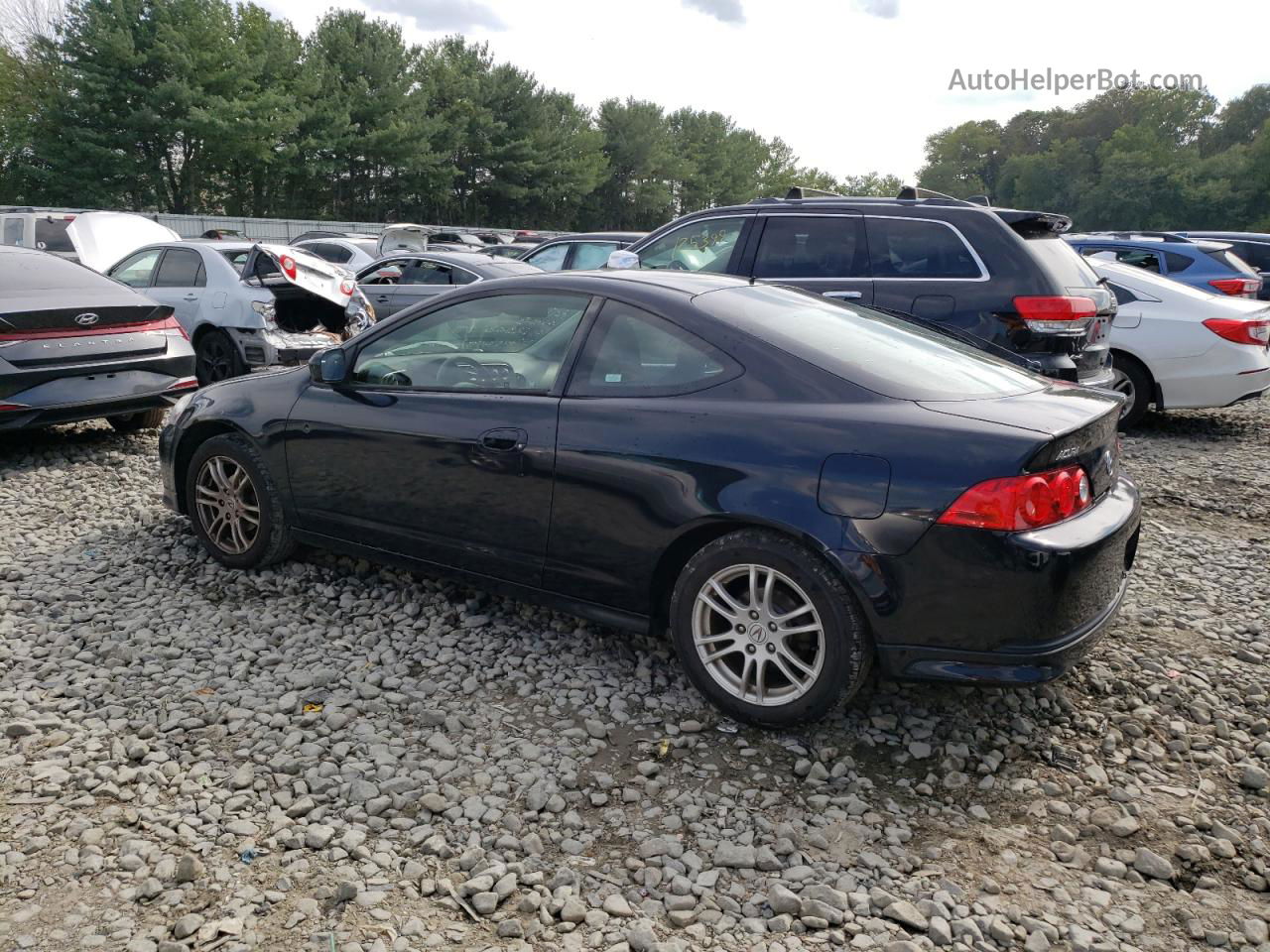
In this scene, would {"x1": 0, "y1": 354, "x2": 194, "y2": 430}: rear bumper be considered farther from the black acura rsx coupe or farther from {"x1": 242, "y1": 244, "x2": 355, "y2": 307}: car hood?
the black acura rsx coupe

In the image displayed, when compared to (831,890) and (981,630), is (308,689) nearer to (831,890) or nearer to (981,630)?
(831,890)

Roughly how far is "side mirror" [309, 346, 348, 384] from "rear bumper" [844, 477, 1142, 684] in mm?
2479

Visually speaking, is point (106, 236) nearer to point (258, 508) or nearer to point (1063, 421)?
point (258, 508)

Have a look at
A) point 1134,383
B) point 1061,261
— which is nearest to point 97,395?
point 1061,261

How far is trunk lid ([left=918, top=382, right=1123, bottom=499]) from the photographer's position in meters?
2.92

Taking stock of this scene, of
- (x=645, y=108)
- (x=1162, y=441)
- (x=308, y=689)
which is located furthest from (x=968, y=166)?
(x=308, y=689)

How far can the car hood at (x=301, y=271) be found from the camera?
901 centimetres

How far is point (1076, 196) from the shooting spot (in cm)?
7081

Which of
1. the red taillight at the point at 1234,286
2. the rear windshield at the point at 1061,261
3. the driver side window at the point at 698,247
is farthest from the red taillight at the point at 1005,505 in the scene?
the red taillight at the point at 1234,286

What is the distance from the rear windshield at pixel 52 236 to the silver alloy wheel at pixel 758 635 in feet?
44.4

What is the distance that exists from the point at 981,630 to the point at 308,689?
2.35 m

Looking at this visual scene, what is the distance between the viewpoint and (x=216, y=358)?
30.2 ft

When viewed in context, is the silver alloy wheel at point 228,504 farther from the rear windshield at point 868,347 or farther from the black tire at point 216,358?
the black tire at point 216,358

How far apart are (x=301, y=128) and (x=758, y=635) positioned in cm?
4397
